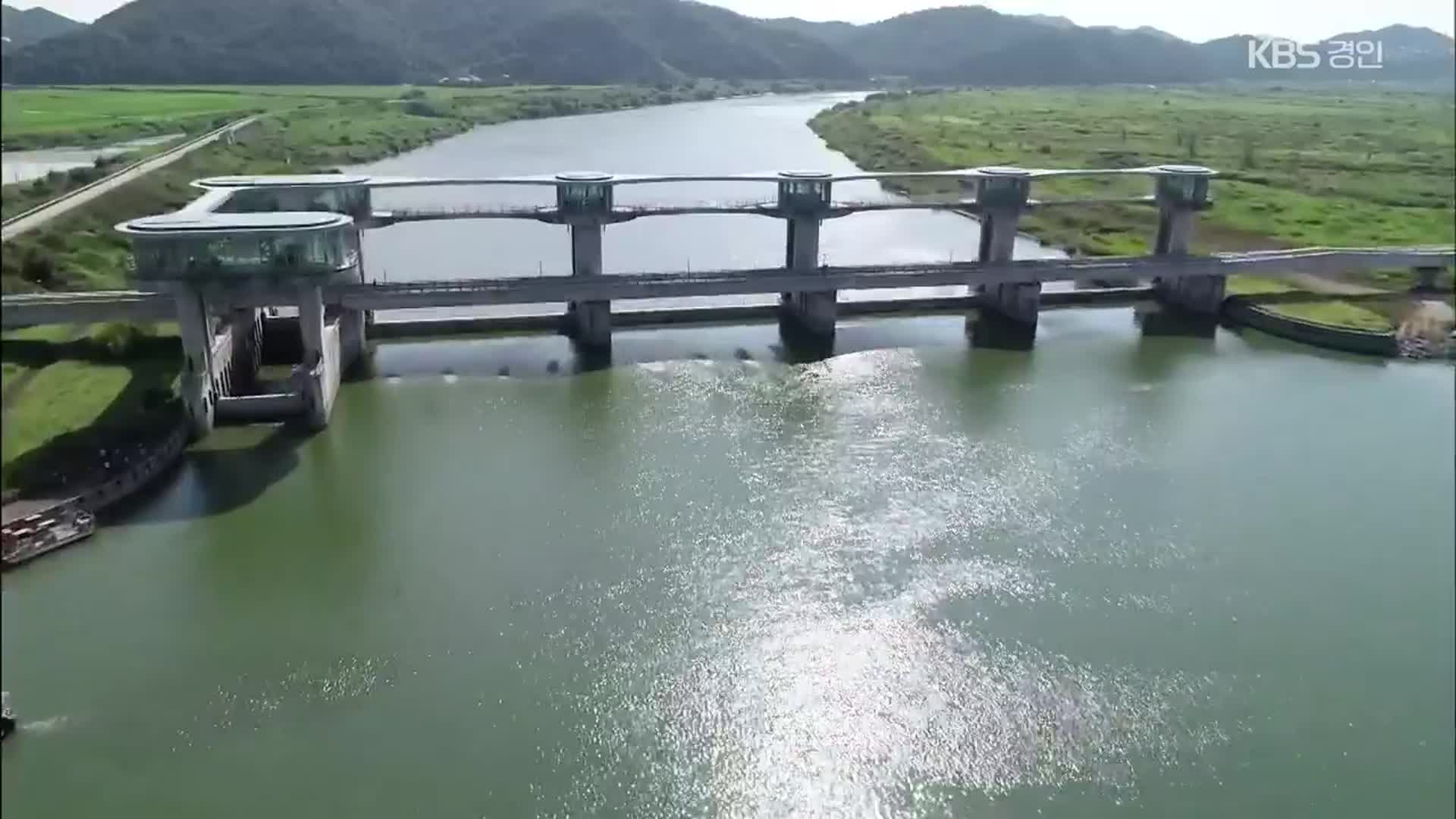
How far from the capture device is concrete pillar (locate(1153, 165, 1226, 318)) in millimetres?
29062

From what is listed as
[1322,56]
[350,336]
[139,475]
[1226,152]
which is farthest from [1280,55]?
[139,475]

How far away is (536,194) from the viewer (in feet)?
156

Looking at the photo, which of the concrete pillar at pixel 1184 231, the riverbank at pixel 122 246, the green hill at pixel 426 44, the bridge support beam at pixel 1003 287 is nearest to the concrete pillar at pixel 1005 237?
A: the bridge support beam at pixel 1003 287

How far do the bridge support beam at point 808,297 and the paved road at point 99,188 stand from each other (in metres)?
→ 16.4

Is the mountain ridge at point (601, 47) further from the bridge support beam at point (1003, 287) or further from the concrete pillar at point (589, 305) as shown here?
the bridge support beam at point (1003, 287)

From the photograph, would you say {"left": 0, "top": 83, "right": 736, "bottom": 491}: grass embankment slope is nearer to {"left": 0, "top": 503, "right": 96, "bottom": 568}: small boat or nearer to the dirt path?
{"left": 0, "top": 503, "right": 96, "bottom": 568}: small boat

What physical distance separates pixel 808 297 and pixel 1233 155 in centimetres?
4156

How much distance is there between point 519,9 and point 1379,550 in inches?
4309

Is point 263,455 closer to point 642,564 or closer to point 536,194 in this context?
point 642,564

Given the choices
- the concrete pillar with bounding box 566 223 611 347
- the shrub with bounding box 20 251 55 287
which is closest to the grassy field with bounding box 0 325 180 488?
the shrub with bounding box 20 251 55 287

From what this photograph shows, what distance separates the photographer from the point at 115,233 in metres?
26.1

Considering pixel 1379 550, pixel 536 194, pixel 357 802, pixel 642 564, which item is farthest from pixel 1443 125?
pixel 357 802

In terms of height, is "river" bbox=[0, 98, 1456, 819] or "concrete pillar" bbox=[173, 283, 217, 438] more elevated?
"concrete pillar" bbox=[173, 283, 217, 438]

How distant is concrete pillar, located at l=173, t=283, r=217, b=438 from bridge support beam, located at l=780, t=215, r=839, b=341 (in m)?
13.1
